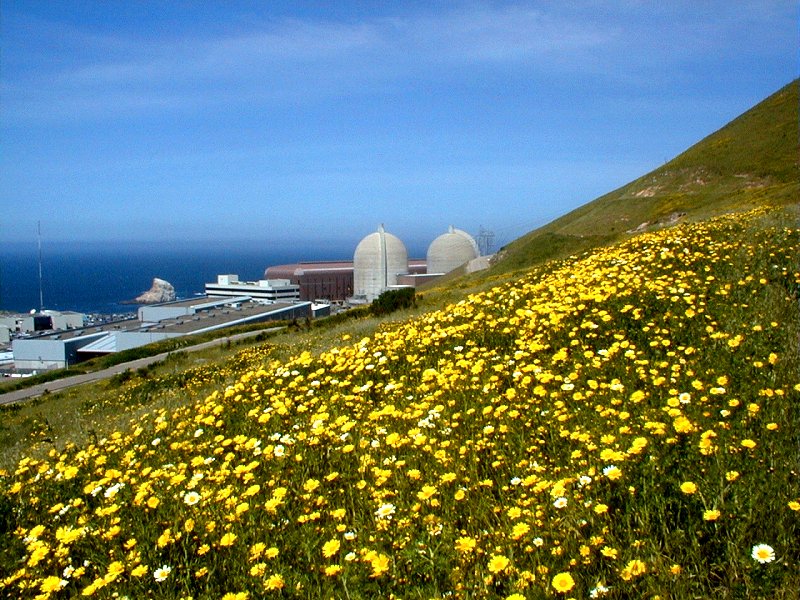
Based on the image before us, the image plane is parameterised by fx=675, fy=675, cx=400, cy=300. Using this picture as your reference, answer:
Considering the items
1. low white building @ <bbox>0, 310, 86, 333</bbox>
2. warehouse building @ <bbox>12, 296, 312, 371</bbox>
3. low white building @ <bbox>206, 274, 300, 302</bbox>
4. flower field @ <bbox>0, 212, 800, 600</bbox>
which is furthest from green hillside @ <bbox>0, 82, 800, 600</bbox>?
low white building @ <bbox>206, 274, 300, 302</bbox>

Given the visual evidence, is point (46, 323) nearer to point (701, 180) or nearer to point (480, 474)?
point (701, 180)

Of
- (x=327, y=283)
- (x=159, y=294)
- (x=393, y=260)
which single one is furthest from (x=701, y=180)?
(x=159, y=294)

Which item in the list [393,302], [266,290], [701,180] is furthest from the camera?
[266,290]

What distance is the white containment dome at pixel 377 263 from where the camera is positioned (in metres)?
97.9

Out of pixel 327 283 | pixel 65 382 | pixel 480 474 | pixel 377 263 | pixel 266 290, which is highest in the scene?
pixel 377 263

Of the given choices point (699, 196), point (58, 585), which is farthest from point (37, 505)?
point (699, 196)

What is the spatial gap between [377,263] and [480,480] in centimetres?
9382

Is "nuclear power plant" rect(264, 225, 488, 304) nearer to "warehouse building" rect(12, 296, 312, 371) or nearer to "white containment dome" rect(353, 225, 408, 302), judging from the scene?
"white containment dome" rect(353, 225, 408, 302)

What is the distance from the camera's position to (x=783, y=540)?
296 centimetres

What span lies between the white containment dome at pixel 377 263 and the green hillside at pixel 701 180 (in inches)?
1630

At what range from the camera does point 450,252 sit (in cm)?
10056

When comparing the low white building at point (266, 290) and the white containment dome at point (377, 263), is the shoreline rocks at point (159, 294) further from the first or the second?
the white containment dome at point (377, 263)

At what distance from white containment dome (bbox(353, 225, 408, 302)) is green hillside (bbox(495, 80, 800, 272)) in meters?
41.4

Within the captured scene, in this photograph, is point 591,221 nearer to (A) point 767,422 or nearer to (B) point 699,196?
(B) point 699,196
